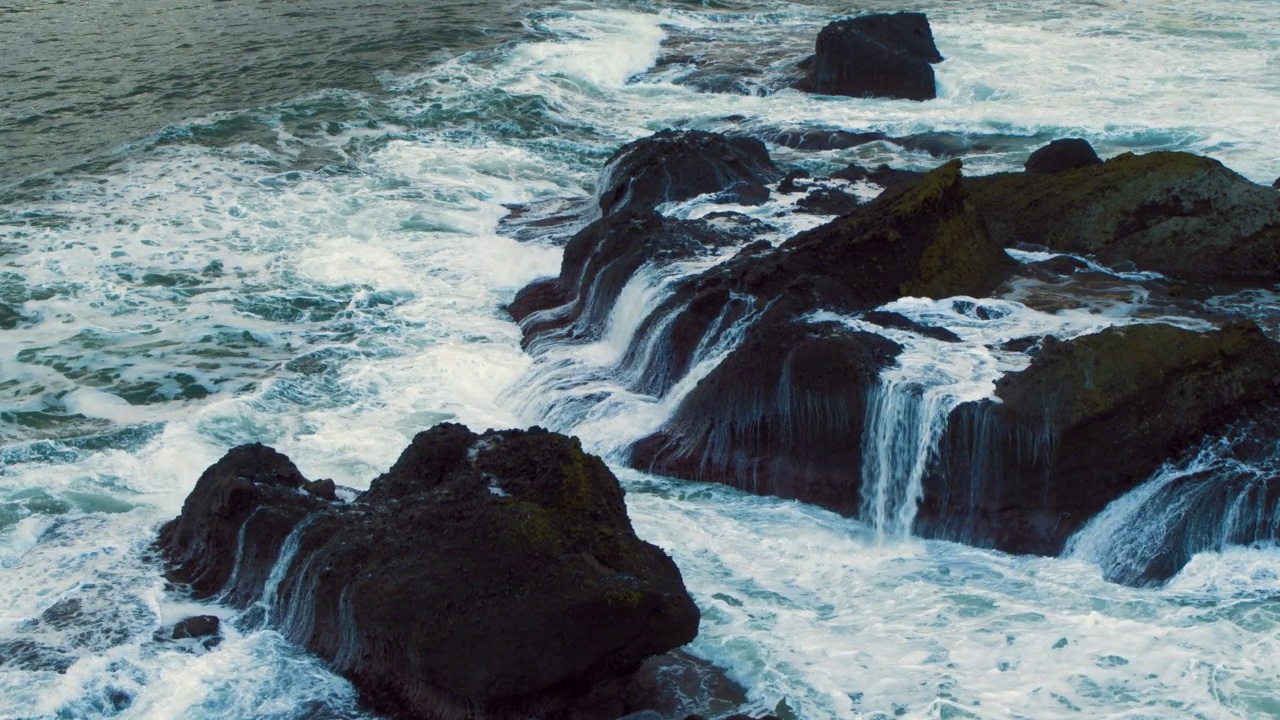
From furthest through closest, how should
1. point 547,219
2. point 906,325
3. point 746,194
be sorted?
point 547,219
point 746,194
point 906,325

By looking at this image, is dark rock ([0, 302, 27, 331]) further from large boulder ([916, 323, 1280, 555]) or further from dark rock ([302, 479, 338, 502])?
large boulder ([916, 323, 1280, 555])

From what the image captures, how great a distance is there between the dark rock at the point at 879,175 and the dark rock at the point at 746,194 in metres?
1.17

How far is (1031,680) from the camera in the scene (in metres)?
8.48

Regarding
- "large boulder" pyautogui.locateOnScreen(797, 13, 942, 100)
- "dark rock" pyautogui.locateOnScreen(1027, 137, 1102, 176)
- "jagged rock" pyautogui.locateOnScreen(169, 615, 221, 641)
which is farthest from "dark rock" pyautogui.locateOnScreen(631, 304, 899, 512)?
"large boulder" pyautogui.locateOnScreen(797, 13, 942, 100)

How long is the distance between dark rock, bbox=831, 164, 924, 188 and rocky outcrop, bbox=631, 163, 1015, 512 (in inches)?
144

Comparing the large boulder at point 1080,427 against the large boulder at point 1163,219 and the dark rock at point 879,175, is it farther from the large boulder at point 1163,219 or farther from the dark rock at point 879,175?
the dark rock at point 879,175

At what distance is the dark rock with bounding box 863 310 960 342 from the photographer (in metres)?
11.7

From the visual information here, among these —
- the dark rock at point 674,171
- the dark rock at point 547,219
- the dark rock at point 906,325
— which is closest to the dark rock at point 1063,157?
the dark rock at point 674,171

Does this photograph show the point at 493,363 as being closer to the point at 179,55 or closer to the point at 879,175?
the point at 879,175

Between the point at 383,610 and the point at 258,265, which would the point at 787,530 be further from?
the point at 258,265

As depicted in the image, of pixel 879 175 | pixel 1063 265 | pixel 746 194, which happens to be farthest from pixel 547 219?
pixel 1063 265

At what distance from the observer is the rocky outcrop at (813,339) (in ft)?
35.5

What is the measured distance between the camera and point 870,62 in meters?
22.8

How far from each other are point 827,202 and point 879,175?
163cm
